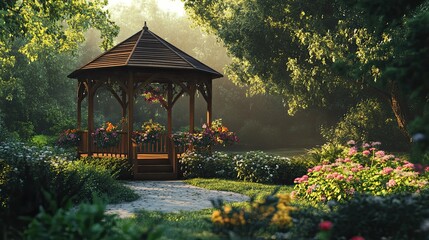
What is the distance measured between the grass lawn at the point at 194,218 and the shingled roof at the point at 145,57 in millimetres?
3916

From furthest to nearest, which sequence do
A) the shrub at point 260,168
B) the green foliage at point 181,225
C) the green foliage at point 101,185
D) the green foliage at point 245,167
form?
the green foliage at point 245,167
the shrub at point 260,168
the green foliage at point 101,185
the green foliage at point 181,225

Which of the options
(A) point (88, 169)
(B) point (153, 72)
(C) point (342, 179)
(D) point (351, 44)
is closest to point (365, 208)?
(C) point (342, 179)

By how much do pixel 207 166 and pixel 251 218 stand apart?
12073mm

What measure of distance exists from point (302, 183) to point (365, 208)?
21.8ft

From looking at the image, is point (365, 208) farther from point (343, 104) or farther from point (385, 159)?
point (343, 104)

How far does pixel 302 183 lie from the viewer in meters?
12.8

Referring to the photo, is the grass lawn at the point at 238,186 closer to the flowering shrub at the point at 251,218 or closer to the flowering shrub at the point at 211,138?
the flowering shrub at the point at 211,138

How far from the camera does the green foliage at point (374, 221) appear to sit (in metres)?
5.88

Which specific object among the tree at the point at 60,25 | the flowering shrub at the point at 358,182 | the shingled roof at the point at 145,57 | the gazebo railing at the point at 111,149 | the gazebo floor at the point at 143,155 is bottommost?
the flowering shrub at the point at 358,182

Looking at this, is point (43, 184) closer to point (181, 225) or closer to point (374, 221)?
point (181, 225)

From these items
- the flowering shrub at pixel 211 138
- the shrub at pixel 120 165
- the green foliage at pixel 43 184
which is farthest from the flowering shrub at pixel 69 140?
the flowering shrub at pixel 211 138

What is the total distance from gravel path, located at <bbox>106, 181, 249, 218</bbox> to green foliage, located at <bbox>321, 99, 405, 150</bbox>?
14129 millimetres

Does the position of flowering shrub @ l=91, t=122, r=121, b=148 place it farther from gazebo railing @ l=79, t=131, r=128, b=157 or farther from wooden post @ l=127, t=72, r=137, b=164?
wooden post @ l=127, t=72, r=137, b=164

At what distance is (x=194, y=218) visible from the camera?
916cm
